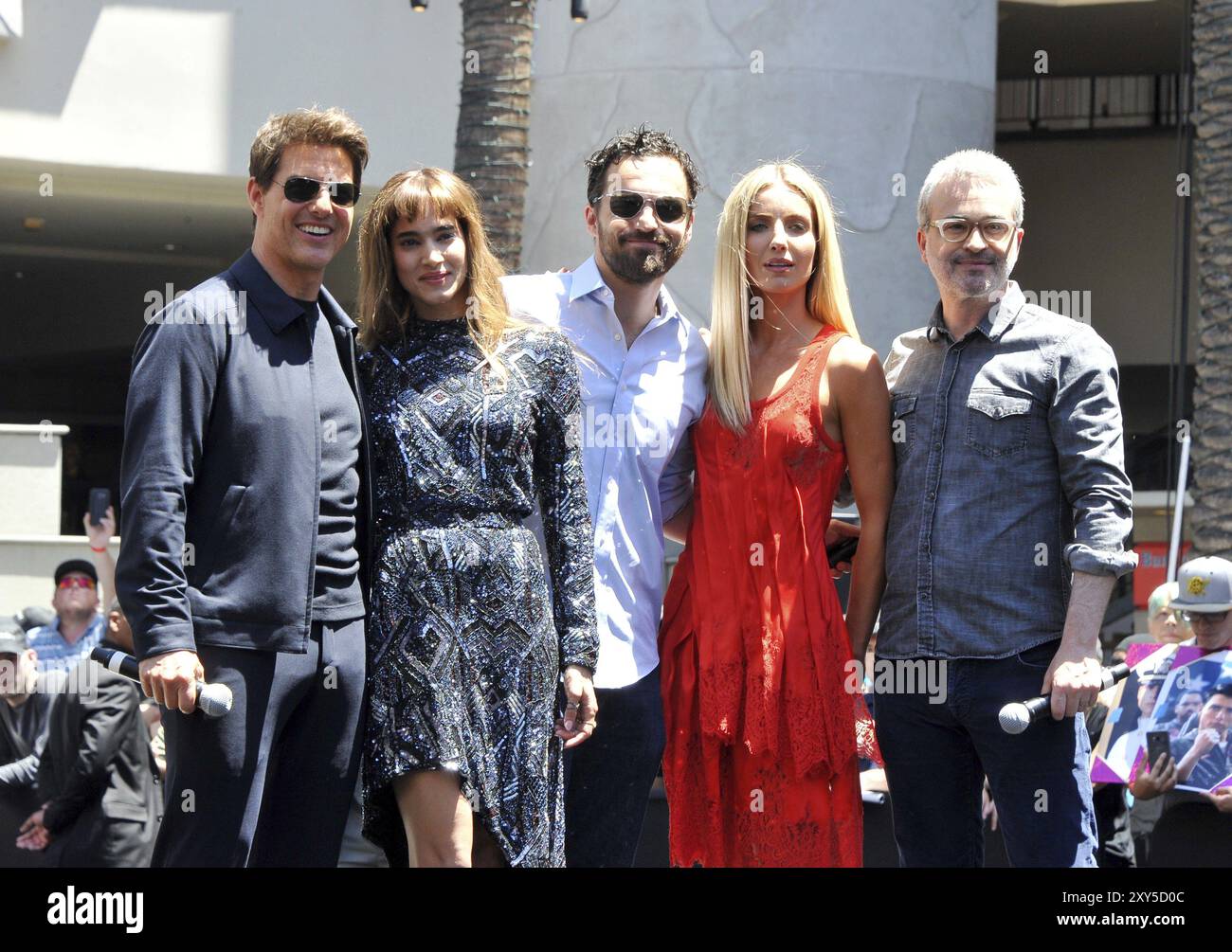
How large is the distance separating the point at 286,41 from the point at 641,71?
2.81 m

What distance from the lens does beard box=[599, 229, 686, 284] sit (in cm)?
395

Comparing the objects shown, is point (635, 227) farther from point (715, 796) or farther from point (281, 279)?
point (715, 796)

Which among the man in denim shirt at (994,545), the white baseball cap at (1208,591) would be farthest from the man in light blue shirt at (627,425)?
the white baseball cap at (1208,591)

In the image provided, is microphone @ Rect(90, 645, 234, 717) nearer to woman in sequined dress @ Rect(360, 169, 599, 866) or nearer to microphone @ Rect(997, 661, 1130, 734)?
woman in sequined dress @ Rect(360, 169, 599, 866)

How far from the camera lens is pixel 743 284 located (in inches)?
156

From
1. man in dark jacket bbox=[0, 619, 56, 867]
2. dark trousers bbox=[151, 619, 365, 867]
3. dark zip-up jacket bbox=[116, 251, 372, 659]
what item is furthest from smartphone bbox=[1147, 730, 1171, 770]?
man in dark jacket bbox=[0, 619, 56, 867]

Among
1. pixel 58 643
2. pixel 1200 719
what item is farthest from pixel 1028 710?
pixel 58 643

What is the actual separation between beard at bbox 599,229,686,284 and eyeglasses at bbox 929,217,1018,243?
689mm

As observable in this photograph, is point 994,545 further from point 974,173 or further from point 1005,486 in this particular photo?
point 974,173

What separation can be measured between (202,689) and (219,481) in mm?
453

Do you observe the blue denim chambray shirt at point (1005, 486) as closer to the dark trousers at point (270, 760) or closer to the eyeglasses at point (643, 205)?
the eyeglasses at point (643, 205)

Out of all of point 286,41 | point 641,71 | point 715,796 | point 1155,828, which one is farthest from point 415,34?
point 715,796

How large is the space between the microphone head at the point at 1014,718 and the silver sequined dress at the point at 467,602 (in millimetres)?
929
